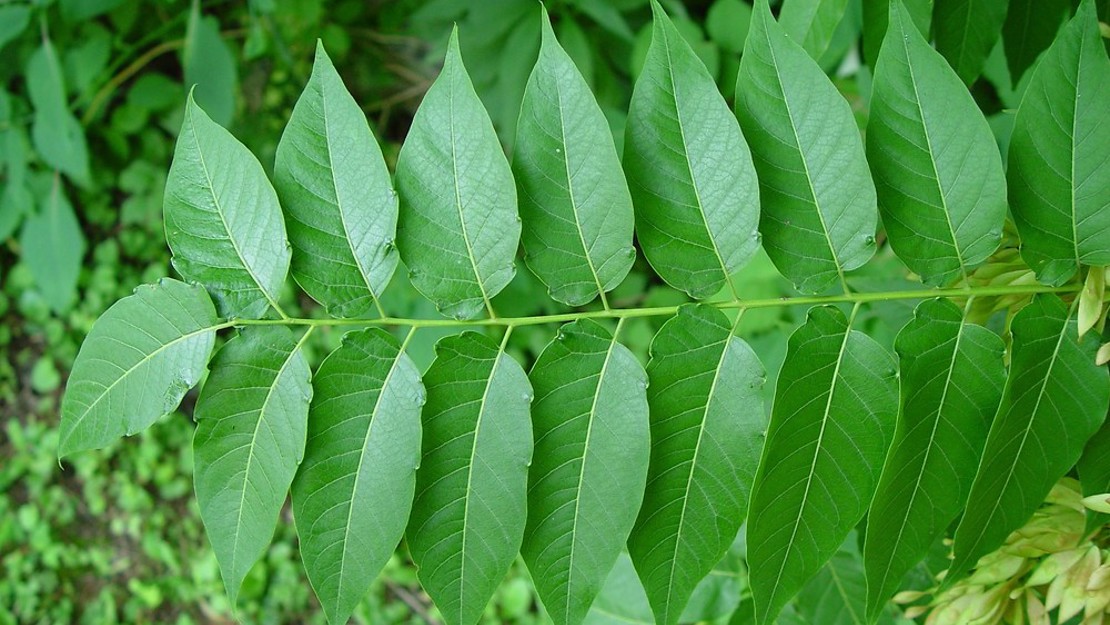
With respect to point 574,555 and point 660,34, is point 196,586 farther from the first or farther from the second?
point 660,34

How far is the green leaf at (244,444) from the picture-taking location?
2.94 feet

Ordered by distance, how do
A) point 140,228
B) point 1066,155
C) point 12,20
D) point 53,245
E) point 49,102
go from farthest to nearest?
point 140,228
point 53,245
point 49,102
point 12,20
point 1066,155

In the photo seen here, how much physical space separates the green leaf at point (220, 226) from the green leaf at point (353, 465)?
4.5 inches

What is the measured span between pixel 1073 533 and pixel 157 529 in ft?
11.3

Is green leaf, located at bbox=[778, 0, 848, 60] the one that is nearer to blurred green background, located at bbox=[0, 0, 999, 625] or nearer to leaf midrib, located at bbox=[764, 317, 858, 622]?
leaf midrib, located at bbox=[764, 317, 858, 622]

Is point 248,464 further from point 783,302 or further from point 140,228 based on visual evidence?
point 140,228

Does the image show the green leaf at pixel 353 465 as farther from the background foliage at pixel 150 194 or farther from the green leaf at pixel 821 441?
the background foliage at pixel 150 194

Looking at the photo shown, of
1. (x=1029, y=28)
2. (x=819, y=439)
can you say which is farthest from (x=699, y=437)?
(x=1029, y=28)

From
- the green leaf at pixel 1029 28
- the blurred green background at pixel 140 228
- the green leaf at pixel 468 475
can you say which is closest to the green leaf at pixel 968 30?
the green leaf at pixel 1029 28

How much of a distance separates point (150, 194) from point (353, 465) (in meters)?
3.01

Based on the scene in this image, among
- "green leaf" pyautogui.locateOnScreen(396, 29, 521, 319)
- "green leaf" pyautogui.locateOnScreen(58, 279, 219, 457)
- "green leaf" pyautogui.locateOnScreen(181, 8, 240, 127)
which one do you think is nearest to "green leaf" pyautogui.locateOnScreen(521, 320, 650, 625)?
"green leaf" pyautogui.locateOnScreen(396, 29, 521, 319)

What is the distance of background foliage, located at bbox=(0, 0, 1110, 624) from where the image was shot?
268 centimetres

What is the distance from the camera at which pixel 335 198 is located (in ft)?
3.04

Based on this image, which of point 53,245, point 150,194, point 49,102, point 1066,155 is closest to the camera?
point 1066,155
